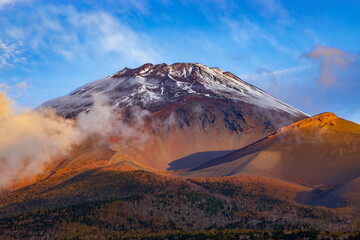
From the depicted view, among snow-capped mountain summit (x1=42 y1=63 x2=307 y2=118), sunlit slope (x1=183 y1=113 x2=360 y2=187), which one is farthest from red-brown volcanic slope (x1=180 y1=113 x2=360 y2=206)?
snow-capped mountain summit (x1=42 y1=63 x2=307 y2=118)

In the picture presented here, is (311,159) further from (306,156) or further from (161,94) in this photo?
(161,94)

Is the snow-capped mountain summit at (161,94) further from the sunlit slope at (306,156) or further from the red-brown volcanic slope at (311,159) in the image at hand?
→ the red-brown volcanic slope at (311,159)

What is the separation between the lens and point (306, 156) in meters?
116

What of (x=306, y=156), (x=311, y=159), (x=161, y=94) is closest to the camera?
(x=311, y=159)

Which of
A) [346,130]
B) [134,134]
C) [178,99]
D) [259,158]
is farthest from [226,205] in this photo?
[178,99]

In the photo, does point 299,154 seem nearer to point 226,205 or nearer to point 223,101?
point 226,205

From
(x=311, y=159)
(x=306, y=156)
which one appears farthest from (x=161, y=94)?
(x=311, y=159)

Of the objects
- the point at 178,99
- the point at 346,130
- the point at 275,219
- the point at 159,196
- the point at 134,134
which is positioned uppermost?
the point at 178,99

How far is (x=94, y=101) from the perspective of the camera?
180m

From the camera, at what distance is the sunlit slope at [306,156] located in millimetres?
106750

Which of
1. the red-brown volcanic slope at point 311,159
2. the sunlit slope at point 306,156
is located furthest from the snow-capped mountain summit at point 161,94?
the red-brown volcanic slope at point 311,159

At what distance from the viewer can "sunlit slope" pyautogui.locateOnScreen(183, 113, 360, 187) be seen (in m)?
107

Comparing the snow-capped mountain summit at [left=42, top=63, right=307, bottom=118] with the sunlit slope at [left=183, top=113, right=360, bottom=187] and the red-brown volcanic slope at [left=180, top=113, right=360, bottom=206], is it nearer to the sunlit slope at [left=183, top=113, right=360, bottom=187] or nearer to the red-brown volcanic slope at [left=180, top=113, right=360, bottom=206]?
the sunlit slope at [left=183, top=113, right=360, bottom=187]

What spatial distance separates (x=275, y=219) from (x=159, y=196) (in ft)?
58.0
